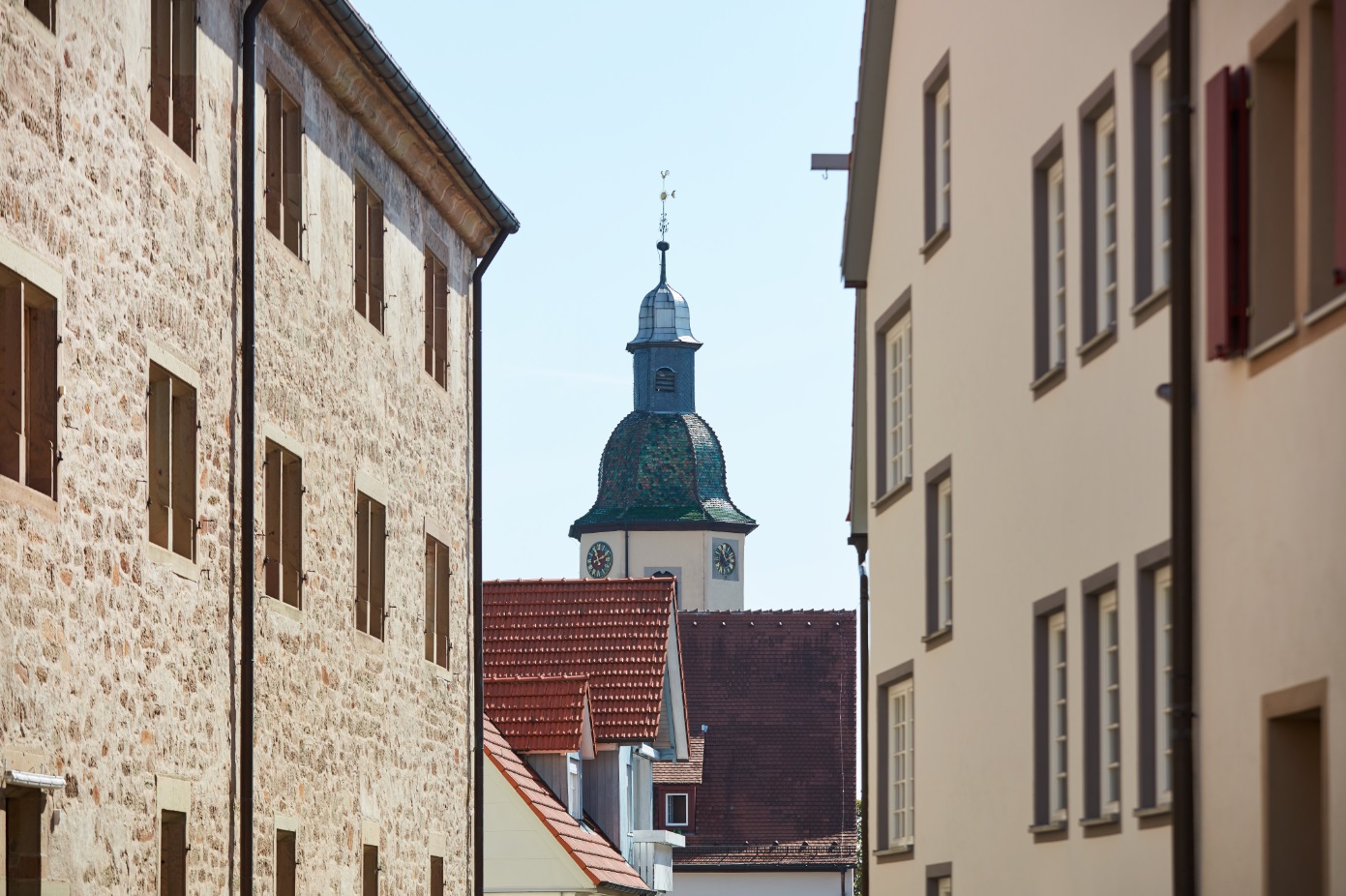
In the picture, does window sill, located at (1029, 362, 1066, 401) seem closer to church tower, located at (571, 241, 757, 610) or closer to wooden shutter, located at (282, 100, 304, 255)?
wooden shutter, located at (282, 100, 304, 255)

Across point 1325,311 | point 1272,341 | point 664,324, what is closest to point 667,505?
point 664,324

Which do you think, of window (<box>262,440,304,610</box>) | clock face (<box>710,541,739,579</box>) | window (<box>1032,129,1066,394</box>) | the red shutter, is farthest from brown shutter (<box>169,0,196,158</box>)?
clock face (<box>710,541,739,579</box>)

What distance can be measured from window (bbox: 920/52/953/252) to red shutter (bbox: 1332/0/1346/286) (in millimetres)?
8531

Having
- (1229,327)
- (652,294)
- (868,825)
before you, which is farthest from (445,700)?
(652,294)

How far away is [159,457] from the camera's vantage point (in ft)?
49.8

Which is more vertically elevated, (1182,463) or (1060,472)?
(1060,472)

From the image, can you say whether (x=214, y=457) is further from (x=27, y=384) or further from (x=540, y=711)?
(x=540, y=711)

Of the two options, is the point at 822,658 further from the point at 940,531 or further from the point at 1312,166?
the point at 1312,166

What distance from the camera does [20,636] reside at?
12.6 metres

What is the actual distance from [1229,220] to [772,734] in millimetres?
50921

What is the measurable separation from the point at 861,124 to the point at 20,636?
1147 cm

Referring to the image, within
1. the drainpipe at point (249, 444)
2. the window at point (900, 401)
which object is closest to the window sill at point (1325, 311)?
the drainpipe at point (249, 444)

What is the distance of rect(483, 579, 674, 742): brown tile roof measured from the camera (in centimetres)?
3409

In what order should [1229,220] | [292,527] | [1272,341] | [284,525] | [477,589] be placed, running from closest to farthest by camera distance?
[1272,341], [1229,220], [284,525], [292,527], [477,589]
